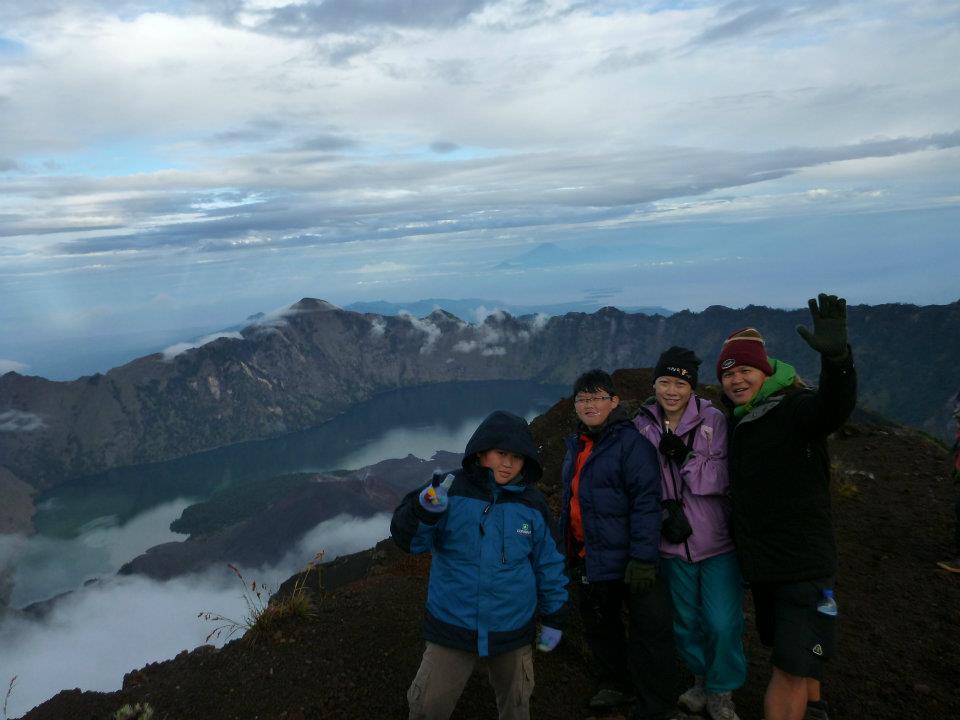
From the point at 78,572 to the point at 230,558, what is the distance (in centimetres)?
4967

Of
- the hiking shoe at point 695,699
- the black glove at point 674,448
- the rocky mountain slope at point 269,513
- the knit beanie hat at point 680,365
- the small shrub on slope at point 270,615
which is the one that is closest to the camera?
the black glove at point 674,448

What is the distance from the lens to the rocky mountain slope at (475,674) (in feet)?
18.6

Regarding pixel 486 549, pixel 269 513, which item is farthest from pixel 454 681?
pixel 269 513

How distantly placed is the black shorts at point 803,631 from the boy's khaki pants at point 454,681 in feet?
5.97

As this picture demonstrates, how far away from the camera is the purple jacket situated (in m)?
4.60

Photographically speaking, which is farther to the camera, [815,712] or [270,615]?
[270,615]

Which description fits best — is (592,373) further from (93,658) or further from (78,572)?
(78,572)

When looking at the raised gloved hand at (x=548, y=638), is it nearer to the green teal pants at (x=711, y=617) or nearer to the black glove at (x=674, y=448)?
the green teal pants at (x=711, y=617)

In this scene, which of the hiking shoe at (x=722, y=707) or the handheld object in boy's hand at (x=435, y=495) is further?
the hiking shoe at (x=722, y=707)

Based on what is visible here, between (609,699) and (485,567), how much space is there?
220cm

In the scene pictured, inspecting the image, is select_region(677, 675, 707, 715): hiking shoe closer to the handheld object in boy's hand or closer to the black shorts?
the black shorts

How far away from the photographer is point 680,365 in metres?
4.82

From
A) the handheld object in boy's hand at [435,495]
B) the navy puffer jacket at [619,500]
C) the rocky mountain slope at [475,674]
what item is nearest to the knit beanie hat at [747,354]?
the navy puffer jacket at [619,500]

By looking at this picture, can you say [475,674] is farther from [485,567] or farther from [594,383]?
[594,383]
